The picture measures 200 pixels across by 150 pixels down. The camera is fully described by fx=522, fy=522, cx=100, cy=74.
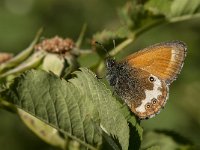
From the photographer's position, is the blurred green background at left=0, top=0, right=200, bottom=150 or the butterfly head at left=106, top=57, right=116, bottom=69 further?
the blurred green background at left=0, top=0, right=200, bottom=150

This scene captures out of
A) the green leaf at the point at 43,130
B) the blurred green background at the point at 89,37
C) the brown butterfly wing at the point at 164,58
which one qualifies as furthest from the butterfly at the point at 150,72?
the blurred green background at the point at 89,37

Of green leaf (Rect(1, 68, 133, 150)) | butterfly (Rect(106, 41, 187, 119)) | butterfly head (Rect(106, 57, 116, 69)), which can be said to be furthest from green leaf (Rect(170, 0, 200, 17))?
green leaf (Rect(1, 68, 133, 150))

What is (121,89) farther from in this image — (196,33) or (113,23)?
(113,23)

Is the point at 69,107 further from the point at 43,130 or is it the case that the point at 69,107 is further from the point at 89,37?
the point at 89,37

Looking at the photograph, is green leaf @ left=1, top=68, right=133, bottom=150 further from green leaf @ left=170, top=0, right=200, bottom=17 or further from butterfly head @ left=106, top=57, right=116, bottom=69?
green leaf @ left=170, top=0, right=200, bottom=17

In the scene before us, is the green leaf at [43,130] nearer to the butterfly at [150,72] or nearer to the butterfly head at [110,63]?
the butterfly at [150,72]

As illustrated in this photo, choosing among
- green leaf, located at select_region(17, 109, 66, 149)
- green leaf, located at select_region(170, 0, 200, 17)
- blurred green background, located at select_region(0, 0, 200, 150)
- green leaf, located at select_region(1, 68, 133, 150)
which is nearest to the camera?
green leaf, located at select_region(1, 68, 133, 150)
